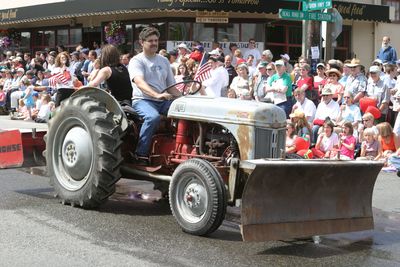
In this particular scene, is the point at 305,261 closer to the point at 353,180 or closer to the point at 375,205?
the point at 353,180

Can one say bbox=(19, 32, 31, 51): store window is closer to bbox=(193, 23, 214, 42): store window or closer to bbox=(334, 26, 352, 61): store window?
bbox=(193, 23, 214, 42): store window

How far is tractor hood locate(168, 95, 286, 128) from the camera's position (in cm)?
639

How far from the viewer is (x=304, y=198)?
6277 mm

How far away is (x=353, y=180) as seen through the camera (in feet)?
21.4

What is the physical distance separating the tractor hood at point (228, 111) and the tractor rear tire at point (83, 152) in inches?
30.8

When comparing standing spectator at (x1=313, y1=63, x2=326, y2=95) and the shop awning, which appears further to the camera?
the shop awning

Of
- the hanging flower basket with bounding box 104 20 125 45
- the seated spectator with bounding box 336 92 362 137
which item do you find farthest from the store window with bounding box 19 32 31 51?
the seated spectator with bounding box 336 92 362 137

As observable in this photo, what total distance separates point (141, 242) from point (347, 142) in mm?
6136

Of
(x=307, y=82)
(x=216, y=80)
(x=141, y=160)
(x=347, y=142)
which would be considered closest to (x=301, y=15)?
(x=307, y=82)

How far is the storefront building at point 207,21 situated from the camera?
19578 mm

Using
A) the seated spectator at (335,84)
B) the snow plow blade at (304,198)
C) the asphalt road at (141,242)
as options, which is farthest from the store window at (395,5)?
the snow plow blade at (304,198)

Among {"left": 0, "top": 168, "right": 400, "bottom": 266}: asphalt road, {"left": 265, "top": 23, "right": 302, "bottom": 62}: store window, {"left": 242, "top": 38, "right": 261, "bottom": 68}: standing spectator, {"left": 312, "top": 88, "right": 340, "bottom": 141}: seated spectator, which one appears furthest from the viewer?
{"left": 265, "top": 23, "right": 302, "bottom": 62}: store window

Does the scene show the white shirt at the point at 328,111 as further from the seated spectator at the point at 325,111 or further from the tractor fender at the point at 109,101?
the tractor fender at the point at 109,101

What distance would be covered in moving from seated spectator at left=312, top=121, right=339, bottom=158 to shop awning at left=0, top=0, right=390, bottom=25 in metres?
8.58
